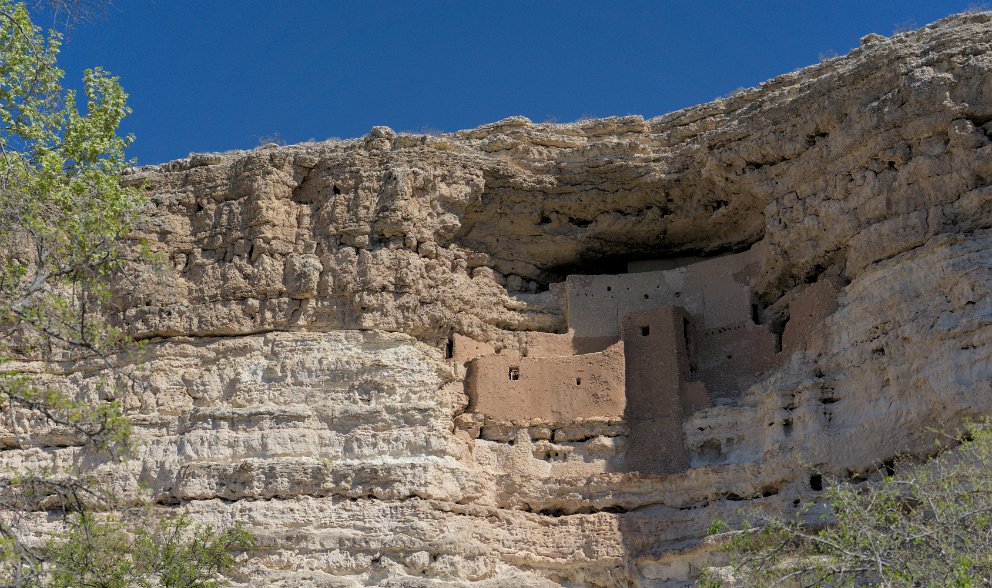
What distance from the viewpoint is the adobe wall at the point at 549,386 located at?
19.4m

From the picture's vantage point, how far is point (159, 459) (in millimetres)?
18656

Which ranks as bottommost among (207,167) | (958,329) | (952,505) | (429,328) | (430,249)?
(952,505)

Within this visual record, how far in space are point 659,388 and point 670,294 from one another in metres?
2.16

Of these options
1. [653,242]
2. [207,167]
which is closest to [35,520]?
[207,167]

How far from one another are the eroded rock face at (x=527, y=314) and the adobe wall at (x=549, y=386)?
9.0 inches

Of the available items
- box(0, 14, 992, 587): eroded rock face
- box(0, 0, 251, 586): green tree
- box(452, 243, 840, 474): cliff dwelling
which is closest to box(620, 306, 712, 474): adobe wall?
box(452, 243, 840, 474): cliff dwelling

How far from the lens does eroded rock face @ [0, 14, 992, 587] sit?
17.4 metres

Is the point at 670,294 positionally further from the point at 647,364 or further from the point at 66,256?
the point at 66,256

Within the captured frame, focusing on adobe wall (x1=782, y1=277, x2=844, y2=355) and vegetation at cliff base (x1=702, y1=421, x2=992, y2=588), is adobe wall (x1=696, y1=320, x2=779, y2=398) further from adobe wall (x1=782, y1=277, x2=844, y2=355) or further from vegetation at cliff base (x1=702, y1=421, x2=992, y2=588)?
vegetation at cliff base (x1=702, y1=421, x2=992, y2=588)

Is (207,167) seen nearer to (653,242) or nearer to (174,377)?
(174,377)

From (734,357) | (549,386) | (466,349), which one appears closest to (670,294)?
(734,357)

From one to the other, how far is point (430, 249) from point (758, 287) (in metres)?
5.12

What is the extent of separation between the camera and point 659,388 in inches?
763

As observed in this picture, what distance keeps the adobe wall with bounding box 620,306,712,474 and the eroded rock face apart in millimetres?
229
